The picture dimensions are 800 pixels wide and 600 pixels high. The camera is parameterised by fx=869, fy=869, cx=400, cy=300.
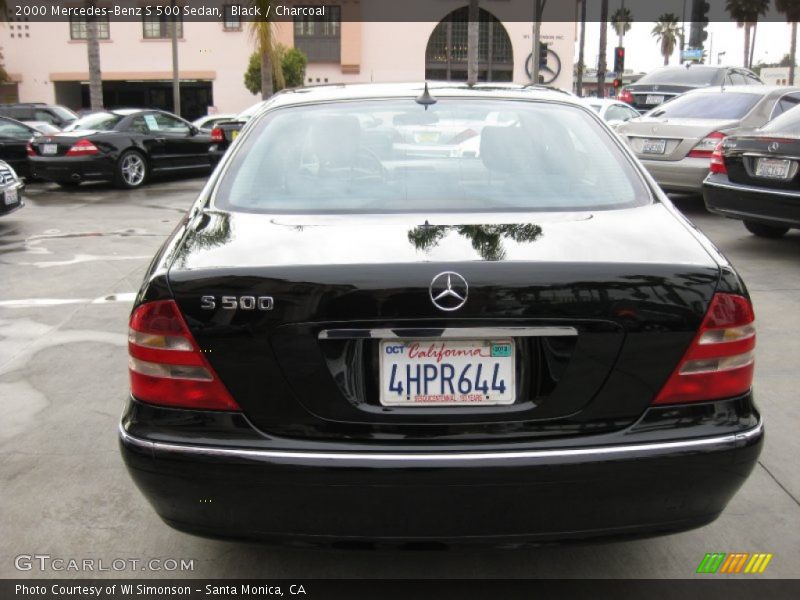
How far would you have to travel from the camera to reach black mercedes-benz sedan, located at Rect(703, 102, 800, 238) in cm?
734

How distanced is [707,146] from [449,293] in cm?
866

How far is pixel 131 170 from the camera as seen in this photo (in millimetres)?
14898

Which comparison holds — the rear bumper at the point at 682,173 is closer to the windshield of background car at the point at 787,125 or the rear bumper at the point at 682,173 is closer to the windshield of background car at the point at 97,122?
the windshield of background car at the point at 787,125

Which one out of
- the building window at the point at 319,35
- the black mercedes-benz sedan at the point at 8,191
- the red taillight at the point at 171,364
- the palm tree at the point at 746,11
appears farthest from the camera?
the palm tree at the point at 746,11

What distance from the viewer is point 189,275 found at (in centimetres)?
234

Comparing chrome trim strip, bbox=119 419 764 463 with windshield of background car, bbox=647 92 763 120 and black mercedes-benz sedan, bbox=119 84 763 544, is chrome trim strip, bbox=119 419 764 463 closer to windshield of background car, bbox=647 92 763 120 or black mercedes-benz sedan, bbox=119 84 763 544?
black mercedes-benz sedan, bbox=119 84 763 544

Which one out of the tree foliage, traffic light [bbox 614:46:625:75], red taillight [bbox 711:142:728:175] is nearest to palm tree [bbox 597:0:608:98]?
traffic light [bbox 614:46:625:75]

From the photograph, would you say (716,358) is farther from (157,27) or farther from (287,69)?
(157,27)

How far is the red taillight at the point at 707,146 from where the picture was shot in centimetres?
996

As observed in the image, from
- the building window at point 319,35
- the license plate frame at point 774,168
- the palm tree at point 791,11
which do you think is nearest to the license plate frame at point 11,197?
the license plate frame at point 774,168

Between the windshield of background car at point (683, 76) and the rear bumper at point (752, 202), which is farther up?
the windshield of background car at point (683, 76)

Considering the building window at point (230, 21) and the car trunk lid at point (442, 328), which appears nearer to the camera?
the car trunk lid at point (442, 328)

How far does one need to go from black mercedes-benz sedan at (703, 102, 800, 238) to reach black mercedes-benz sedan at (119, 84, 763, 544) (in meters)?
5.52

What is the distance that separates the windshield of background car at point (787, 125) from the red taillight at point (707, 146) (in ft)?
6.52
